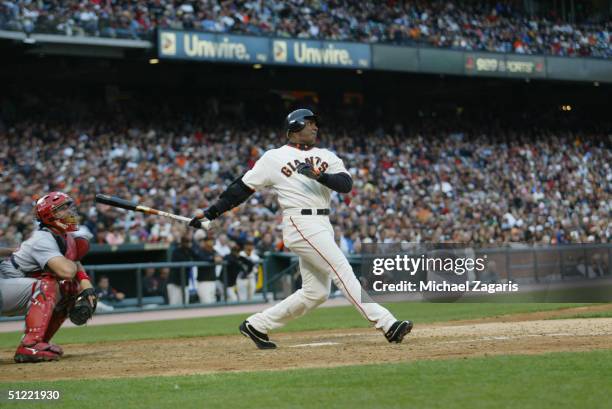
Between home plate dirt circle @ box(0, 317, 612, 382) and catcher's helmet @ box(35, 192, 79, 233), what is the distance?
116 cm

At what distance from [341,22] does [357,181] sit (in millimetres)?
5617

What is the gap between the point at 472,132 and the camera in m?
32.1

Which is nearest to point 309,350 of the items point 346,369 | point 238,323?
point 346,369

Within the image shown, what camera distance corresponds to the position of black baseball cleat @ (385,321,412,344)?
820 cm

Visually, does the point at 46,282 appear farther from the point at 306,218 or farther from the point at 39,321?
the point at 306,218

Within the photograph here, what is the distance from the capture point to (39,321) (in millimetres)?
8125

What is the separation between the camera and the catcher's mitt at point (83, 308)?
7953 millimetres

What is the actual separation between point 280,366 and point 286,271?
11.9 metres

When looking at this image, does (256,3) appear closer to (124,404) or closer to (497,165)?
(497,165)

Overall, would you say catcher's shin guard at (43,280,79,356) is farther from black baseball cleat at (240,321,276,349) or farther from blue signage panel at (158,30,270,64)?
blue signage panel at (158,30,270,64)

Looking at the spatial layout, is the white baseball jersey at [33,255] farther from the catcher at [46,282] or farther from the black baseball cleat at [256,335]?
the black baseball cleat at [256,335]

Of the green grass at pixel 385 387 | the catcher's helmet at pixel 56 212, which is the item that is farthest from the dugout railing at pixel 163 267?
the green grass at pixel 385 387

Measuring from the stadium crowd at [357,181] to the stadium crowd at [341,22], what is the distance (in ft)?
8.76

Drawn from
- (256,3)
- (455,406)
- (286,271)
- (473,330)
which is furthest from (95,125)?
(455,406)
